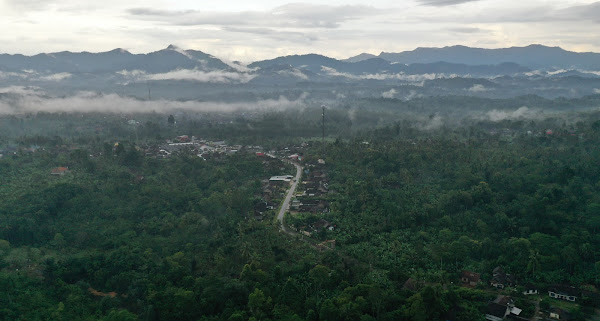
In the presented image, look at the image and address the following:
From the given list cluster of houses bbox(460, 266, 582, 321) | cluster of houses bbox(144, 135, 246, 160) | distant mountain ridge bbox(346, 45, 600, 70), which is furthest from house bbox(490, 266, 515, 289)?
distant mountain ridge bbox(346, 45, 600, 70)

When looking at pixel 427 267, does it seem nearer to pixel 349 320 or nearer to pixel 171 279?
pixel 349 320

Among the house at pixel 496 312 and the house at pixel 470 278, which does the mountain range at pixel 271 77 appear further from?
the house at pixel 496 312

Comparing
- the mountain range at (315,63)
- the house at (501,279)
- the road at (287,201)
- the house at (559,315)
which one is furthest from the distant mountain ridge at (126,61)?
the house at (559,315)

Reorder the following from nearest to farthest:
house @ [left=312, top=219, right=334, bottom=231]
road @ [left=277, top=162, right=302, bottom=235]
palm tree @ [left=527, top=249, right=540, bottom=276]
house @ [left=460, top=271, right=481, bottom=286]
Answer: house @ [left=460, top=271, right=481, bottom=286], palm tree @ [left=527, top=249, right=540, bottom=276], house @ [left=312, top=219, right=334, bottom=231], road @ [left=277, top=162, right=302, bottom=235]

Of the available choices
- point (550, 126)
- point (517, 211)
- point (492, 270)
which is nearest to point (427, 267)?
point (492, 270)

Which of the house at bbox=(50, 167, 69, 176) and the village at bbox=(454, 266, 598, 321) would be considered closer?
the village at bbox=(454, 266, 598, 321)

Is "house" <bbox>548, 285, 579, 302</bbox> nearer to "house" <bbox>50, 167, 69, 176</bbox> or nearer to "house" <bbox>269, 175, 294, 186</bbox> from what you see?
"house" <bbox>269, 175, 294, 186</bbox>

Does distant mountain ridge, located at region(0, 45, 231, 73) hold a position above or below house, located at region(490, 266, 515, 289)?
above

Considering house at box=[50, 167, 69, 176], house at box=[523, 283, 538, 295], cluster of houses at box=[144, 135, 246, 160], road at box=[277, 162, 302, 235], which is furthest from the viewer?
cluster of houses at box=[144, 135, 246, 160]
